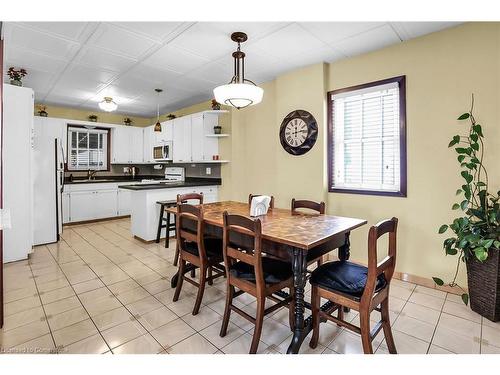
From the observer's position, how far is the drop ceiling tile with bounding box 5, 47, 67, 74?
3088 mm

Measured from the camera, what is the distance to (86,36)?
271cm

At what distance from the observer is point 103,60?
3289mm

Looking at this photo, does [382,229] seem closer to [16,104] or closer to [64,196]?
[16,104]

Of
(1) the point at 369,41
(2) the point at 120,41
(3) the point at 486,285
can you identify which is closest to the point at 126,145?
(2) the point at 120,41

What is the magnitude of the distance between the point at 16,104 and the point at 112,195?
2904 millimetres

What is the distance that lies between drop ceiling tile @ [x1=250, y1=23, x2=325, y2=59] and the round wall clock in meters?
0.78

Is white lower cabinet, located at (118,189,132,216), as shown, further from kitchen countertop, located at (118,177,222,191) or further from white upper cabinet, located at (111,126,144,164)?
kitchen countertop, located at (118,177,222,191)

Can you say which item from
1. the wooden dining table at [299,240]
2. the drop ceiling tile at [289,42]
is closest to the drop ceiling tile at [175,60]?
the drop ceiling tile at [289,42]

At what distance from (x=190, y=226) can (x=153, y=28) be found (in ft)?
6.27

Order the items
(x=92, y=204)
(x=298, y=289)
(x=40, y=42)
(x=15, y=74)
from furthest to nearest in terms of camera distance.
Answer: (x=92, y=204)
(x=15, y=74)
(x=40, y=42)
(x=298, y=289)

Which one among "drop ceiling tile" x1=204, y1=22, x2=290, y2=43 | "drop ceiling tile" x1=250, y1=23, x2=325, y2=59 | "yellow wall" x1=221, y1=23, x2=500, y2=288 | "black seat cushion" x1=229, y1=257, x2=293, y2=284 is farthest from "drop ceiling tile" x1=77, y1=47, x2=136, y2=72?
"black seat cushion" x1=229, y1=257, x2=293, y2=284

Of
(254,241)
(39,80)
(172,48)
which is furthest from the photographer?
(39,80)

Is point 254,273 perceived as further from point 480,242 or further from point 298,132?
point 298,132
